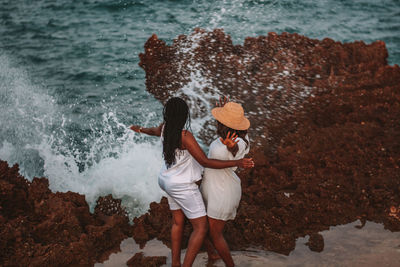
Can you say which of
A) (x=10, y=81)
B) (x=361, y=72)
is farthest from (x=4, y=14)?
(x=361, y=72)

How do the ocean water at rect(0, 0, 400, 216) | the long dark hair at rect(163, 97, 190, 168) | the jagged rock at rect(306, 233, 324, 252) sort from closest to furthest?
1. the long dark hair at rect(163, 97, 190, 168)
2. the jagged rock at rect(306, 233, 324, 252)
3. the ocean water at rect(0, 0, 400, 216)

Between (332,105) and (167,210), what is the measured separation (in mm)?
3858

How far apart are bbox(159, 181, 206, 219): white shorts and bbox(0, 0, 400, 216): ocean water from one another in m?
2.16

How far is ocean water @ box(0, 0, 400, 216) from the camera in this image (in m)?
6.48

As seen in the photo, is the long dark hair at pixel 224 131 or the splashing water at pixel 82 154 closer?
the long dark hair at pixel 224 131

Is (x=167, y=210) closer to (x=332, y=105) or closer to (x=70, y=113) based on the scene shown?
(x=332, y=105)

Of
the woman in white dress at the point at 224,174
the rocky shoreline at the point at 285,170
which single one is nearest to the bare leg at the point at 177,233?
the woman in white dress at the point at 224,174

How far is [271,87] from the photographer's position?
8.13 m

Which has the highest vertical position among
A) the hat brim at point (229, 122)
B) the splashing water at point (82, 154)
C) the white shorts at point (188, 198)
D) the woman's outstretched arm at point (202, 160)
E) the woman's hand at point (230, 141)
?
the hat brim at point (229, 122)

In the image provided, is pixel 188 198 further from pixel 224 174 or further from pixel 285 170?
pixel 285 170

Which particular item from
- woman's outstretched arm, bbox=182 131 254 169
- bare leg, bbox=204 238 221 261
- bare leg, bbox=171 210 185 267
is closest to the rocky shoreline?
bare leg, bbox=204 238 221 261

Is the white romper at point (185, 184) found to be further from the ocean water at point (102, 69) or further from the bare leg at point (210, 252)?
the ocean water at point (102, 69)

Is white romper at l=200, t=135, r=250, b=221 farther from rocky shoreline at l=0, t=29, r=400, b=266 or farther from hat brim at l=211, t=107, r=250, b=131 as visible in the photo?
rocky shoreline at l=0, t=29, r=400, b=266

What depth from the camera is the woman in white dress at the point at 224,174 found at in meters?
3.05
